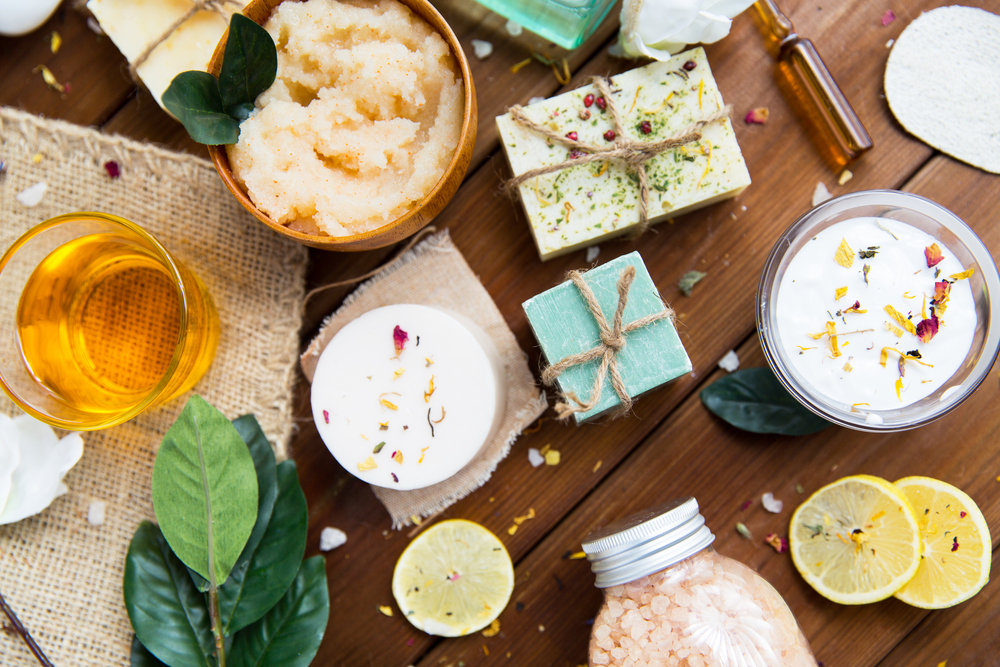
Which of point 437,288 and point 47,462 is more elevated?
point 47,462

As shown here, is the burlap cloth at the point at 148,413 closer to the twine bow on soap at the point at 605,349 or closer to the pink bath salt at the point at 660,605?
the twine bow on soap at the point at 605,349

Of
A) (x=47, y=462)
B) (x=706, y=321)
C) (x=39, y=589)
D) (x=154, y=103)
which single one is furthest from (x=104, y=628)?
(x=706, y=321)

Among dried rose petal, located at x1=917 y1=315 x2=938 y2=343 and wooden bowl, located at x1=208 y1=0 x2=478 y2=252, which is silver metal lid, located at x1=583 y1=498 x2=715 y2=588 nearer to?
dried rose petal, located at x1=917 y1=315 x2=938 y2=343

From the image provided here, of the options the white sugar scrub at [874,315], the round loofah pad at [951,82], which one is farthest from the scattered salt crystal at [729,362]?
the round loofah pad at [951,82]

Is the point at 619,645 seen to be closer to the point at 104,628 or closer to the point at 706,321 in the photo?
the point at 706,321

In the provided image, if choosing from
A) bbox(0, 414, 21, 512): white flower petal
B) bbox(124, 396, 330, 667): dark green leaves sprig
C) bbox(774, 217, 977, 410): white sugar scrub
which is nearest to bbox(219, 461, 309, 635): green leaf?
bbox(124, 396, 330, 667): dark green leaves sprig
